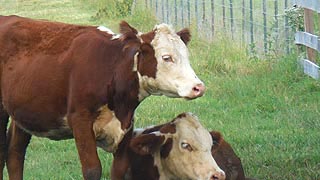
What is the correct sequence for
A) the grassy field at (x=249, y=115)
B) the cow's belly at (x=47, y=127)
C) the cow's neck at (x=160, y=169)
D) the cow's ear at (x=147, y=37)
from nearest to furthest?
the cow's ear at (x=147, y=37)
the cow's belly at (x=47, y=127)
the cow's neck at (x=160, y=169)
the grassy field at (x=249, y=115)

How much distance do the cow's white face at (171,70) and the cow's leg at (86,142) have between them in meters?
0.54

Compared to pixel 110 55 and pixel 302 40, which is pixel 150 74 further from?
pixel 302 40

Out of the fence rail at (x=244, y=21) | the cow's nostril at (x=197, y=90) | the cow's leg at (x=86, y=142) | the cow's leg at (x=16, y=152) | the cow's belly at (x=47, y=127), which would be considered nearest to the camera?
the cow's nostril at (x=197, y=90)

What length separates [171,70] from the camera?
7.16 meters

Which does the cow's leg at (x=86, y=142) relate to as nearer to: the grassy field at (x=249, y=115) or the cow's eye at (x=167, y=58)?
the cow's eye at (x=167, y=58)

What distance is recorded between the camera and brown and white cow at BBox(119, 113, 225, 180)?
Result: 313 inches

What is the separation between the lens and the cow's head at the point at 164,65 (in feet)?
23.3

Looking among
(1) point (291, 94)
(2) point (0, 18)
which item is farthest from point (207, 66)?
(2) point (0, 18)

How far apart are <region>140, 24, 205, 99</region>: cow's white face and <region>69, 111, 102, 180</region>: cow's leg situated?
54 centimetres

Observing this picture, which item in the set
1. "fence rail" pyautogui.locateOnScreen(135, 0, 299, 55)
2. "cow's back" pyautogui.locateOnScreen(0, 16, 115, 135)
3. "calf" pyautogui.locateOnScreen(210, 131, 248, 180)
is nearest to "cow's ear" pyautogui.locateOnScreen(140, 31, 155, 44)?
"cow's back" pyautogui.locateOnScreen(0, 16, 115, 135)

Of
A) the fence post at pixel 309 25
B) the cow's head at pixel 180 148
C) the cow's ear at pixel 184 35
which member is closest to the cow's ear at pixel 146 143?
the cow's head at pixel 180 148

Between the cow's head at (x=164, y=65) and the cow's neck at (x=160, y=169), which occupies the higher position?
the cow's head at (x=164, y=65)

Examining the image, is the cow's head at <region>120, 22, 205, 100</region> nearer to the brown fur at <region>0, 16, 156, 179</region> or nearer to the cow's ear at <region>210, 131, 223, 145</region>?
the brown fur at <region>0, 16, 156, 179</region>

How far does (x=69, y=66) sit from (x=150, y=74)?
2.47 ft
